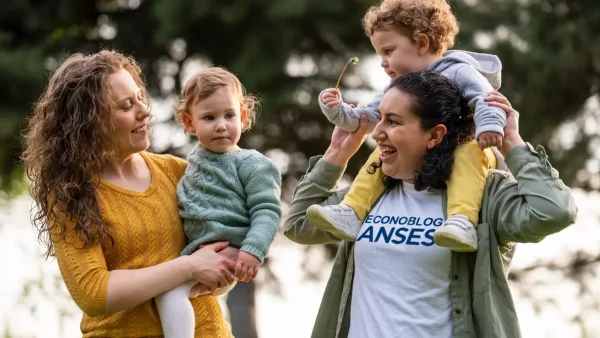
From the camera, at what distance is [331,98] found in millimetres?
3258

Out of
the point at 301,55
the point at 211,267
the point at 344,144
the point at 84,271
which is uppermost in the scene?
the point at 301,55

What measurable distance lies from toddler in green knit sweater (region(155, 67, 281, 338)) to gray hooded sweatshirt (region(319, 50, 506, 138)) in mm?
269

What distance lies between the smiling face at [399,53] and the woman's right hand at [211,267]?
72cm

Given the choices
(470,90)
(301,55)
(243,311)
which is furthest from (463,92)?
(243,311)

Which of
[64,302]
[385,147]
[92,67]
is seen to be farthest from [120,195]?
[64,302]

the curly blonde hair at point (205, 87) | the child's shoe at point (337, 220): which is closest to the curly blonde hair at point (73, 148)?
the curly blonde hair at point (205, 87)

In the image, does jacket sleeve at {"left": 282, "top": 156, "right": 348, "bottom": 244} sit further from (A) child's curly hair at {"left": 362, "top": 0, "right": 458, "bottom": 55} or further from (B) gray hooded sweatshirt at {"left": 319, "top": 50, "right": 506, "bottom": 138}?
(A) child's curly hair at {"left": 362, "top": 0, "right": 458, "bottom": 55}

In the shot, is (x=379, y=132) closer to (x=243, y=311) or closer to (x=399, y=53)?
(x=399, y=53)

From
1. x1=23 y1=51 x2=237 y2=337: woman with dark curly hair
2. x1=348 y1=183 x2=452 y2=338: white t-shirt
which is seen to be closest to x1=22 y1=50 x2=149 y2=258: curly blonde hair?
x1=23 y1=51 x2=237 y2=337: woman with dark curly hair

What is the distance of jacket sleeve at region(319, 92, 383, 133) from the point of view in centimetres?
326

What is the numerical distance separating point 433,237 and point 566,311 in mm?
6413

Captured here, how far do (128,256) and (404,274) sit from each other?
0.77m

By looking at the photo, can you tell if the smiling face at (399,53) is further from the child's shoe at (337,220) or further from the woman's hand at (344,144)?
the child's shoe at (337,220)

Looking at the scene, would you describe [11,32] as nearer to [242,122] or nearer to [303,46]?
[303,46]
